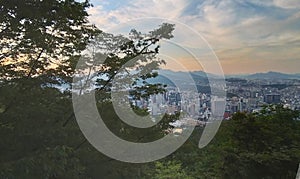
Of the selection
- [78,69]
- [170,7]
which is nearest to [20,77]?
[78,69]

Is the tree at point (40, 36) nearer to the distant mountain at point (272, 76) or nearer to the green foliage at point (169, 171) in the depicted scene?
the green foliage at point (169, 171)

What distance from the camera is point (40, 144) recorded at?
249cm

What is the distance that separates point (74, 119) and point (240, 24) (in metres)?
2.23

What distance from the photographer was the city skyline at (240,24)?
3293 millimetres

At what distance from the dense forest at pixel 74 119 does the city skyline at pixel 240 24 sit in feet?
1.64

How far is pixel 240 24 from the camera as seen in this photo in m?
3.43

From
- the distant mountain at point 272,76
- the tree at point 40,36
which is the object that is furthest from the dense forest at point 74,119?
the distant mountain at point 272,76

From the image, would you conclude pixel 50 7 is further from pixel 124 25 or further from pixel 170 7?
pixel 170 7

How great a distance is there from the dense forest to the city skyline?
50cm

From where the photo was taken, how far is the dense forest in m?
2.38

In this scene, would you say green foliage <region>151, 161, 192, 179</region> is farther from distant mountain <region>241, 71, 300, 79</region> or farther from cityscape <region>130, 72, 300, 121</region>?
distant mountain <region>241, 71, 300, 79</region>

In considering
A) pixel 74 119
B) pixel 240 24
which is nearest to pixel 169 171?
pixel 74 119

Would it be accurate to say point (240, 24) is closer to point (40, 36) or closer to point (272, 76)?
point (272, 76)

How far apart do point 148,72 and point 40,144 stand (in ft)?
4.11
